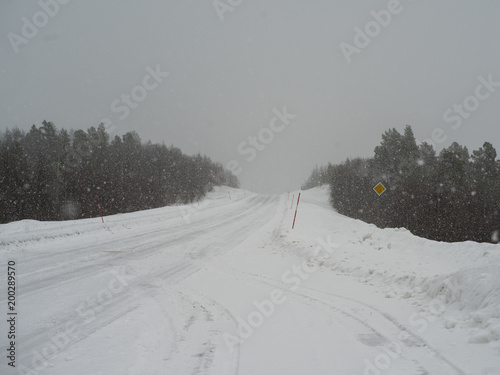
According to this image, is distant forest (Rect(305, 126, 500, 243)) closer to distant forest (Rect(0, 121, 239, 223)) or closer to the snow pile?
the snow pile

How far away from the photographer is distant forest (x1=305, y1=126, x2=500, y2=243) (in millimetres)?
26766

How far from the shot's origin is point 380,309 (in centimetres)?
555

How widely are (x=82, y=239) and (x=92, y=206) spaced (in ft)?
73.8

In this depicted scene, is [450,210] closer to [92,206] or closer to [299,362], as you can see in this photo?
[299,362]

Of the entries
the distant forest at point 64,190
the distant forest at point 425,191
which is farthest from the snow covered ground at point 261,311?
the distant forest at point 64,190

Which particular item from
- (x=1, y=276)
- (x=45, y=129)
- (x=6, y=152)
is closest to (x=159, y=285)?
(x=1, y=276)

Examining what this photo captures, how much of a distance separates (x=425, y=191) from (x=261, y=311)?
27.0 meters

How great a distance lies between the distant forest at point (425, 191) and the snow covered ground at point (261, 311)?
1912 cm

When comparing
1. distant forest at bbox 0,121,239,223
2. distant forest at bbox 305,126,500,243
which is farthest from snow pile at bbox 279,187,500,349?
distant forest at bbox 0,121,239,223

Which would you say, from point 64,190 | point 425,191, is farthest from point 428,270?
point 64,190

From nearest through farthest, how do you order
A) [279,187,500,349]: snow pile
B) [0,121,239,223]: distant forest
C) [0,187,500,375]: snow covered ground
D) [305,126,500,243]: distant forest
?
[0,187,500,375]: snow covered ground, [279,187,500,349]: snow pile, [305,126,500,243]: distant forest, [0,121,239,223]: distant forest

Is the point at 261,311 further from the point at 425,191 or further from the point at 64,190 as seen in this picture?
the point at 64,190

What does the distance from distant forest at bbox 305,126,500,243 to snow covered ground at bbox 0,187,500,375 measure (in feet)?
62.7

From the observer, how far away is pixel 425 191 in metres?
27.6
